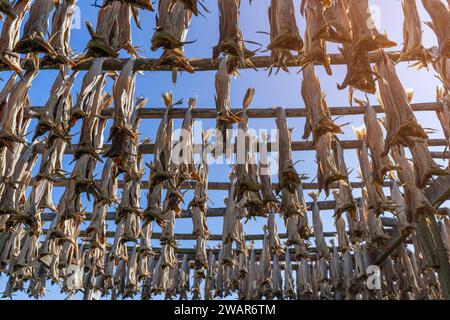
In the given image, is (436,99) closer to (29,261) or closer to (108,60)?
(108,60)

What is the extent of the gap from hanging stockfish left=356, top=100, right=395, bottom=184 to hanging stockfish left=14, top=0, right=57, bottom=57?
3.08 m

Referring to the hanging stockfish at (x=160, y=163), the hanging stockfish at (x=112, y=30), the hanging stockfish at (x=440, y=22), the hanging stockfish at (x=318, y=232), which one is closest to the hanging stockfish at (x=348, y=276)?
the hanging stockfish at (x=318, y=232)

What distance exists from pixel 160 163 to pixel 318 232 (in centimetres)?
402

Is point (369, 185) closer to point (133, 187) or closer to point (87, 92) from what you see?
point (133, 187)

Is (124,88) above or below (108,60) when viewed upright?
below

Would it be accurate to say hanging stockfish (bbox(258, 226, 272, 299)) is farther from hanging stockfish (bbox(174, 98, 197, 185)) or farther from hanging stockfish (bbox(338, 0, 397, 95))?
hanging stockfish (bbox(338, 0, 397, 95))

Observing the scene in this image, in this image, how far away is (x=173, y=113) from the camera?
5.18 m

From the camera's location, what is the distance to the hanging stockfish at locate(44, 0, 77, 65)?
3.18 metres

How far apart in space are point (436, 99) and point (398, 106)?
8.67 ft

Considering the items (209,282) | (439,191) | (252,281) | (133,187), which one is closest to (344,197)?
(439,191)

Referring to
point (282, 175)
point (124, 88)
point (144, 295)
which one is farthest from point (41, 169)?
point (144, 295)

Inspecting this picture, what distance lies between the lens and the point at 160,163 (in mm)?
4383

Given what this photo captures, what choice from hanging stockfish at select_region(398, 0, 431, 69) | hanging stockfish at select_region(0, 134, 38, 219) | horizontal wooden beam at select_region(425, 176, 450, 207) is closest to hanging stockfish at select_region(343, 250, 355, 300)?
horizontal wooden beam at select_region(425, 176, 450, 207)

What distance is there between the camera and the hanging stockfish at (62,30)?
3178 mm
